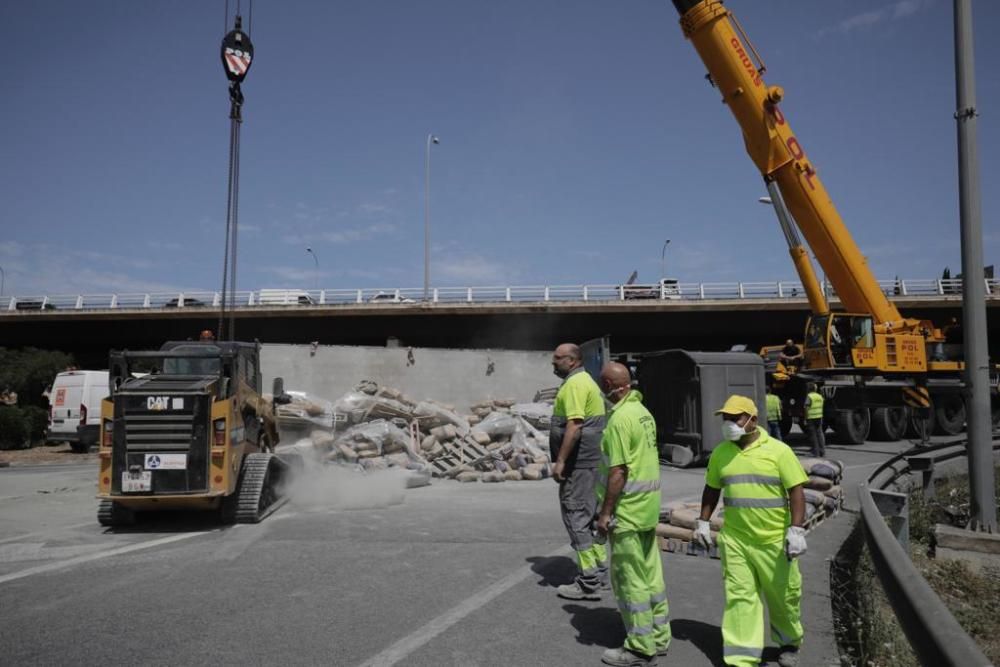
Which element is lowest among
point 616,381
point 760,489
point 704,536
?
point 704,536

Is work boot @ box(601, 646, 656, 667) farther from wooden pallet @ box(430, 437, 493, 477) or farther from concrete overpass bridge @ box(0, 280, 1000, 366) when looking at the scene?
concrete overpass bridge @ box(0, 280, 1000, 366)

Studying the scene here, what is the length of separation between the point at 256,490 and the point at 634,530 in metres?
5.72

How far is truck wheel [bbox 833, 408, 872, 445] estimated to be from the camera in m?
17.9

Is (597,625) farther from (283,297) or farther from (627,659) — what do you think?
(283,297)

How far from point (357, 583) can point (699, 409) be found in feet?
31.9

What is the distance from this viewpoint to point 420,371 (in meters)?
24.7

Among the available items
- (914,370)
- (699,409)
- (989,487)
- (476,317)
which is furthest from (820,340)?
(476,317)

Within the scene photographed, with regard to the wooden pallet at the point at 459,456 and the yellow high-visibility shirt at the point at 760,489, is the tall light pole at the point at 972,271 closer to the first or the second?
the yellow high-visibility shirt at the point at 760,489

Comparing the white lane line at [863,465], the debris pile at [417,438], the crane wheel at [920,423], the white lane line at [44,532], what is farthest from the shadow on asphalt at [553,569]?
the crane wheel at [920,423]

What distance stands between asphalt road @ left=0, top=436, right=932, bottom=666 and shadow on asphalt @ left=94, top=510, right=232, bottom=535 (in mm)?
50

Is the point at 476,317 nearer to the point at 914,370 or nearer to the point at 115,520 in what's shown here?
the point at 914,370

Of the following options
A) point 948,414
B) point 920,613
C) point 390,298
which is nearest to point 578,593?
point 920,613

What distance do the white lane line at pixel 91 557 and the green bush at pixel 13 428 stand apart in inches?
666

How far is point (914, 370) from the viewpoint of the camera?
55.4ft
